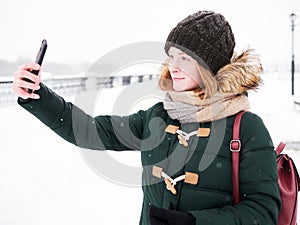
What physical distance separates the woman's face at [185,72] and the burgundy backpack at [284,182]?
258 mm

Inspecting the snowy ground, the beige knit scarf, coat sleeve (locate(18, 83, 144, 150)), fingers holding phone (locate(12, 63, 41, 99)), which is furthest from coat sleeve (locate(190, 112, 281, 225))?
A: the snowy ground

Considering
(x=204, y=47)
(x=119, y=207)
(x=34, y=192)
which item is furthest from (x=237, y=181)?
(x=34, y=192)

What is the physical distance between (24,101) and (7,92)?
1027 cm

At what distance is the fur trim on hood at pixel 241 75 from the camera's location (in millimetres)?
1416

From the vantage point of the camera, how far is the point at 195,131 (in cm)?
140

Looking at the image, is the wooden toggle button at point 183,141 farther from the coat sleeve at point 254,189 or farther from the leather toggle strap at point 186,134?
the coat sleeve at point 254,189

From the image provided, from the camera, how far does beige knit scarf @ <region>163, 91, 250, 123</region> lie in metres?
1.39

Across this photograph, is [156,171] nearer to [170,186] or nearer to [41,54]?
[170,186]

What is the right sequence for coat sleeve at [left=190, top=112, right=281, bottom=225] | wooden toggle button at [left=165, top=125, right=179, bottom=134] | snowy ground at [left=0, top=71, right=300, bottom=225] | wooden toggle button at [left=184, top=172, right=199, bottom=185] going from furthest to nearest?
snowy ground at [left=0, top=71, right=300, bottom=225], wooden toggle button at [left=165, top=125, right=179, bottom=134], wooden toggle button at [left=184, top=172, right=199, bottom=185], coat sleeve at [left=190, top=112, right=281, bottom=225]

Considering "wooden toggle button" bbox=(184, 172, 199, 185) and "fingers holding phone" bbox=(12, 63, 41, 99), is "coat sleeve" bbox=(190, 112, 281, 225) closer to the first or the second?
"wooden toggle button" bbox=(184, 172, 199, 185)

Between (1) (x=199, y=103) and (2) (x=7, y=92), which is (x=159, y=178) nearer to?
(1) (x=199, y=103)

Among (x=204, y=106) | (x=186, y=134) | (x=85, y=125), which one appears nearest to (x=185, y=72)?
(x=204, y=106)

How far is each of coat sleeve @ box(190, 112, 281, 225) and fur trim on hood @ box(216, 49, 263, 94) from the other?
199 mm

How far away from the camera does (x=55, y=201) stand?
367 centimetres
